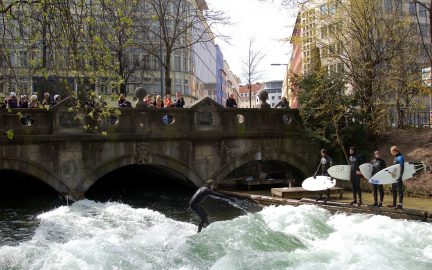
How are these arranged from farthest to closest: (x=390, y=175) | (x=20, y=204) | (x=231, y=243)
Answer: (x=20, y=204)
(x=390, y=175)
(x=231, y=243)

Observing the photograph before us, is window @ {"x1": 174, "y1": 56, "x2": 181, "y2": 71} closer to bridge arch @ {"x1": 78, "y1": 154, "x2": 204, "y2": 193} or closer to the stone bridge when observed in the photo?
the stone bridge

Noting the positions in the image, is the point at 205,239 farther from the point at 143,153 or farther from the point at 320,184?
the point at 143,153

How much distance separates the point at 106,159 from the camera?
742 inches

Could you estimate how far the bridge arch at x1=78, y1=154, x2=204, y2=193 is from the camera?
18734 mm

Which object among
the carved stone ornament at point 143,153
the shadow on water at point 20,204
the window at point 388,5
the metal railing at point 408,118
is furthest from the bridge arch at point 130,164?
the window at point 388,5

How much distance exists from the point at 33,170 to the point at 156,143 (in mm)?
4442

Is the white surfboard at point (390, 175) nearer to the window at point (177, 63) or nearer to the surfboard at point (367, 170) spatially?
the surfboard at point (367, 170)

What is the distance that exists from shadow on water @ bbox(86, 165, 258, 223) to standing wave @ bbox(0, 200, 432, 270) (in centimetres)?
186

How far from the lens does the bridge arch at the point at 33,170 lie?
17.6 m

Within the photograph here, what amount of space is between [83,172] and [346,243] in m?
10.3

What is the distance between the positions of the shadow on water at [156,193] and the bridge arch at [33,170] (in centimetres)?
284

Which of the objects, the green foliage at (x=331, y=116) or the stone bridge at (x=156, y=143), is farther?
the green foliage at (x=331, y=116)

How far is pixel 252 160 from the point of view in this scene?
21.2 m

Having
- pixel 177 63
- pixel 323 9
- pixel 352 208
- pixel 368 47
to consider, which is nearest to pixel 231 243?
pixel 352 208
